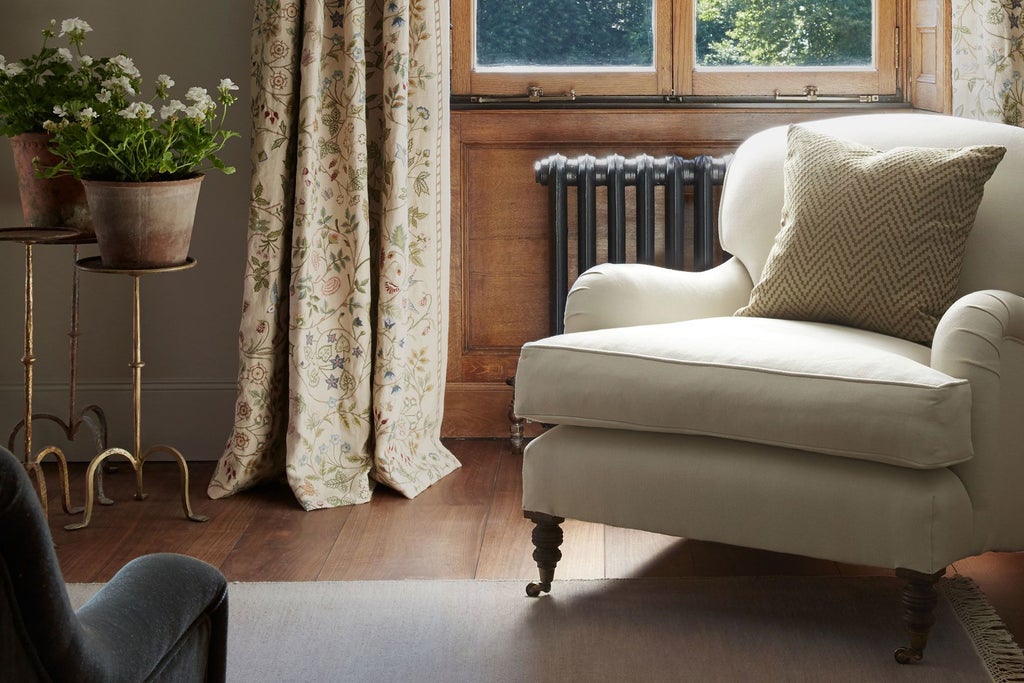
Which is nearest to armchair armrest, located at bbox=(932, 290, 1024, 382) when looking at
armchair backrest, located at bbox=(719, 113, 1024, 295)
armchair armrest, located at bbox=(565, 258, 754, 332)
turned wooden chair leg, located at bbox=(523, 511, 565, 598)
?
armchair backrest, located at bbox=(719, 113, 1024, 295)

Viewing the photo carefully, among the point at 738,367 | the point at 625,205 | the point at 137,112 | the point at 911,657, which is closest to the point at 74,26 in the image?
the point at 137,112

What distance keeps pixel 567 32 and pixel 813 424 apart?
66.4 inches

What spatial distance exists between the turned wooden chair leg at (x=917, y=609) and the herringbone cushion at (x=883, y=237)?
0.52 metres

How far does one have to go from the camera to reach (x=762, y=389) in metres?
1.96

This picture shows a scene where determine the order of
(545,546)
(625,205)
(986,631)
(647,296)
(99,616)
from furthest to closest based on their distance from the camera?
(625,205) → (647,296) → (545,546) → (986,631) → (99,616)

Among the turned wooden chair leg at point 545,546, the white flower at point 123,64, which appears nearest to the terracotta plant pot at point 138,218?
the white flower at point 123,64

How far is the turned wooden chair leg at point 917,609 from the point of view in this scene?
1901 mm

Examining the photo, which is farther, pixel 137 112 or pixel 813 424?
pixel 137 112

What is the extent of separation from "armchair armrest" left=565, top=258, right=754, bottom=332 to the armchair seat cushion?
127 millimetres

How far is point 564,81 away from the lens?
10.6 feet

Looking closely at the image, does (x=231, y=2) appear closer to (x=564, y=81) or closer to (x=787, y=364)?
(x=564, y=81)

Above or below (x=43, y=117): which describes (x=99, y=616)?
below

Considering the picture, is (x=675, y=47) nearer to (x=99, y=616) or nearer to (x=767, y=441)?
(x=767, y=441)

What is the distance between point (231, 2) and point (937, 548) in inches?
87.4
